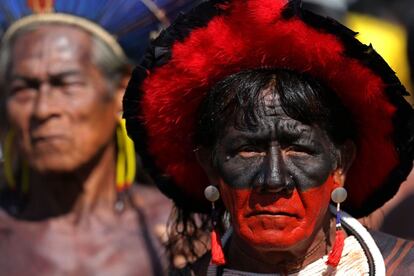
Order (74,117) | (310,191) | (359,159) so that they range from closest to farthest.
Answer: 1. (310,191)
2. (359,159)
3. (74,117)

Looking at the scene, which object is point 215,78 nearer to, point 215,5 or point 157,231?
point 215,5

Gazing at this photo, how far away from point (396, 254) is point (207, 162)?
711mm

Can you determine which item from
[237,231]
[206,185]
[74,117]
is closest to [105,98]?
[74,117]

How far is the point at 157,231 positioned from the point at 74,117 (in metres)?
0.72

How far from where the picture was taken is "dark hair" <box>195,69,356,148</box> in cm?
380

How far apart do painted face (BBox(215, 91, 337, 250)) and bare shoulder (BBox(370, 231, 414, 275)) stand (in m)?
0.23

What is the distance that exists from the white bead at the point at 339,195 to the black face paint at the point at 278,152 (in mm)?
76

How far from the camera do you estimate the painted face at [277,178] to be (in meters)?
3.73

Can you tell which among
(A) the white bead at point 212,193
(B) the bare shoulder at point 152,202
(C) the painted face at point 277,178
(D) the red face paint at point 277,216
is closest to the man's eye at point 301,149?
(C) the painted face at point 277,178

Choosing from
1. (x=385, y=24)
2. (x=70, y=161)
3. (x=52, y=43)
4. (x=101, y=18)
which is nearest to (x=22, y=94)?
(x=52, y=43)

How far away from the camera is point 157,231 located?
610 cm

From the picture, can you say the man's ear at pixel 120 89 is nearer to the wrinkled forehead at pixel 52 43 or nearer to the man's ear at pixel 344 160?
the wrinkled forehead at pixel 52 43

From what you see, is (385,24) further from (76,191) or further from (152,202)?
(76,191)

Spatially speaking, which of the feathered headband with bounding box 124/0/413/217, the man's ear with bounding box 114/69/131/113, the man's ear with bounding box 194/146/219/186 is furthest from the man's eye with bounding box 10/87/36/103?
the man's ear with bounding box 194/146/219/186
